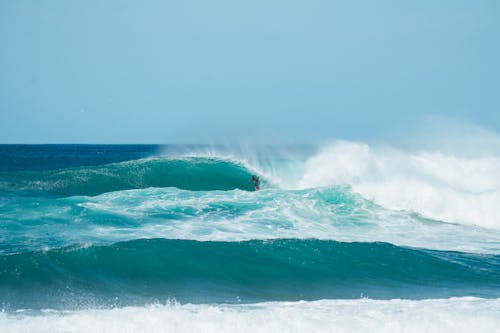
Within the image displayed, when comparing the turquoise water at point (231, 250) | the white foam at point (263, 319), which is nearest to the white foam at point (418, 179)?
the turquoise water at point (231, 250)

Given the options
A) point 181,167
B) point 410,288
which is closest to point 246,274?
point 410,288

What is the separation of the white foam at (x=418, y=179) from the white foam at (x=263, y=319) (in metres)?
7.90

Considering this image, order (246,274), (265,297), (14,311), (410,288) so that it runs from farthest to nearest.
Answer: (246,274), (410,288), (265,297), (14,311)

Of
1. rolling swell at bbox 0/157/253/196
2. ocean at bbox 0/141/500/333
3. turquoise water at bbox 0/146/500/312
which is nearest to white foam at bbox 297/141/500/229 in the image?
ocean at bbox 0/141/500/333

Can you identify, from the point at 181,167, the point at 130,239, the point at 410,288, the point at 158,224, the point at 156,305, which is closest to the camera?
the point at 156,305

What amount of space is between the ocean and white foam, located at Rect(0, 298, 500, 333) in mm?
23

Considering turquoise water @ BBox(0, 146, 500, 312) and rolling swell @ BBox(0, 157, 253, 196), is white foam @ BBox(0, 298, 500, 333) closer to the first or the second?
turquoise water @ BBox(0, 146, 500, 312)

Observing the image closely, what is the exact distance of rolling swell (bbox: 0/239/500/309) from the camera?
666 cm

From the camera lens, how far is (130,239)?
940 cm

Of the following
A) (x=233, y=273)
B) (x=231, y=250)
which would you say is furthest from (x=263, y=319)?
(x=231, y=250)

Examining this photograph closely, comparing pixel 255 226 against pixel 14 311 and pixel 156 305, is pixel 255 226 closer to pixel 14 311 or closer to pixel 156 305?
pixel 156 305

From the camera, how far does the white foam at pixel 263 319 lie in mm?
5121

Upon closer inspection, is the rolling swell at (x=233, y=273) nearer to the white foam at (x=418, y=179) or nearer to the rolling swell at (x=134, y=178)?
the white foam at (x=418, y=179)

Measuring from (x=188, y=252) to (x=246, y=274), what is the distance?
1.47 metres
